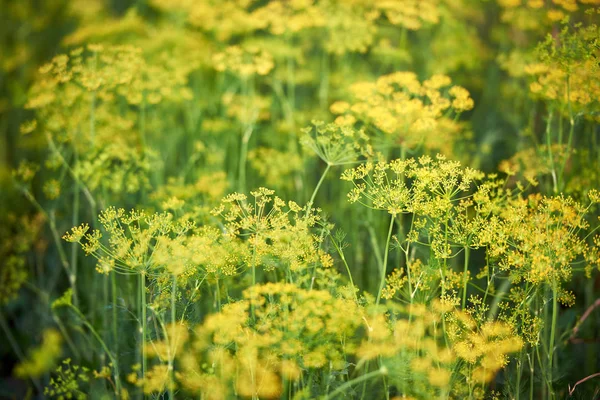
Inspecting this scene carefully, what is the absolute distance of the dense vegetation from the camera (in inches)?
89.1

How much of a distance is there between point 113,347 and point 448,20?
3824mm

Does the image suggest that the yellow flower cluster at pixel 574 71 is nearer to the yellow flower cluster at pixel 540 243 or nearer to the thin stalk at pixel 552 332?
the yellow flower cluster at pixel 540 243

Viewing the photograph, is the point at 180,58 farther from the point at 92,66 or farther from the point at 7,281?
the point at 7,281

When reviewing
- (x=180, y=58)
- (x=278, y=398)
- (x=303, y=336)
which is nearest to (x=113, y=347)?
(x=278, y=398)

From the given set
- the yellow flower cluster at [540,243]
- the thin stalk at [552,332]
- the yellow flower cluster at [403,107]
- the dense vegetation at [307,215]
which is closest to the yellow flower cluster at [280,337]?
the dense vegetation at [307,215]

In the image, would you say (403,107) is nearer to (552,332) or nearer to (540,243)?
(540,243)

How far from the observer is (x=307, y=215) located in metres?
2.36

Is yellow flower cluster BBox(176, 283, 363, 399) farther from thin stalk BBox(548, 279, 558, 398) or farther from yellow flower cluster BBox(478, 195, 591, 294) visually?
thin stalk BBox(548, 279, 558, 398)

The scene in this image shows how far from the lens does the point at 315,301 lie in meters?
2.25

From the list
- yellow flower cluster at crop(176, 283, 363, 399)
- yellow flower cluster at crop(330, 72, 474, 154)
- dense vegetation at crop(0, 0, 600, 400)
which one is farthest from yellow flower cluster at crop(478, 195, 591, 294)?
yellow flower cluster at crop(330, 72, 474, 154)

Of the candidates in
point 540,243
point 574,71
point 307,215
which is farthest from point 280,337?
point 574,71

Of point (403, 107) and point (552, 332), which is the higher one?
point (403, 107)

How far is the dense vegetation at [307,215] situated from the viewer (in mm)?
2264

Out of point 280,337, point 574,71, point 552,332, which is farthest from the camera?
point 574,71
